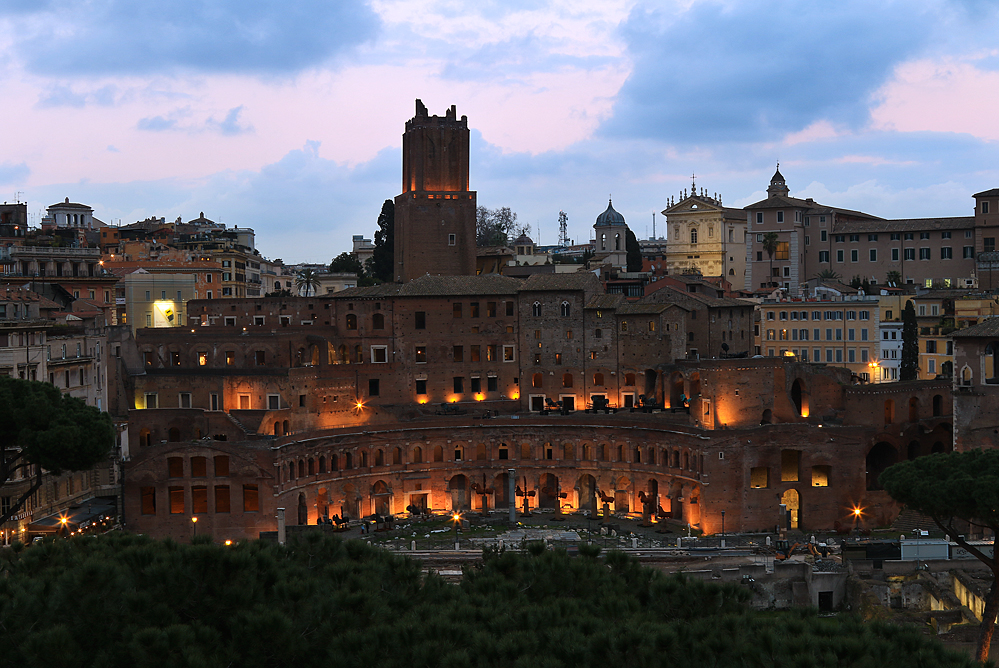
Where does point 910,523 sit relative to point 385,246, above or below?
below

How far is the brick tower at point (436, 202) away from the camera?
84188 mm

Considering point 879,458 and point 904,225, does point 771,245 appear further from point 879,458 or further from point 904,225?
point 879,458

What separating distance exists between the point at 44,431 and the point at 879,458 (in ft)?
154

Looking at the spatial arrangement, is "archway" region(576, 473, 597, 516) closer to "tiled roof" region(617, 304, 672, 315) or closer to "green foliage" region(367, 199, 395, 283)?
"tiled roof" region(617, 304, 672, 315)

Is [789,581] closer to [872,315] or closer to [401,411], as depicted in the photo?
[401,411]

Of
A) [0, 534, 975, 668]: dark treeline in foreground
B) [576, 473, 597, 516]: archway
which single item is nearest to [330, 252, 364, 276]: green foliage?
[576, 473, 597, 516]: archway

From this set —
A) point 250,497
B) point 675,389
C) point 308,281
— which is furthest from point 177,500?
point 308,281

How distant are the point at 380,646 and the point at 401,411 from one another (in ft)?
162

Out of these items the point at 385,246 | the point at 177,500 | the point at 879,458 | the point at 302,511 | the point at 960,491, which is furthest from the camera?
the point at 385,246

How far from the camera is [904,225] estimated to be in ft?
314

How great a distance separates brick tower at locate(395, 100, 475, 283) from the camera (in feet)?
276

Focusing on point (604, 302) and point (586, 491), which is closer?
point (586, 491)

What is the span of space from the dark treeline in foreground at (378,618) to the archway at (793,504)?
3788 centimetres

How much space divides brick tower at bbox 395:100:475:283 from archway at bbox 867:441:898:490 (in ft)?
106
